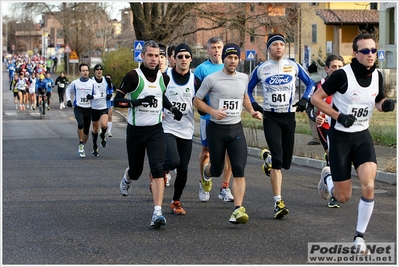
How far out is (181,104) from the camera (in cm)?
1006

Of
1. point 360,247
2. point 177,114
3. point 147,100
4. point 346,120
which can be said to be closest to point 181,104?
point 177,114

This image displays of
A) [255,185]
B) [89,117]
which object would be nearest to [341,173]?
[255,185]

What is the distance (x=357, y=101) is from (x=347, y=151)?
48 cm

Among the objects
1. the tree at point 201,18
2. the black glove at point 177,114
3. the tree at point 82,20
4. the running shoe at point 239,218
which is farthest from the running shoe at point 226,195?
the tree at point 82,20

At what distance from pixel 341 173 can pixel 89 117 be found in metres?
10.8

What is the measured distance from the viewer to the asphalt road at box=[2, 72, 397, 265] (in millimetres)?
7426

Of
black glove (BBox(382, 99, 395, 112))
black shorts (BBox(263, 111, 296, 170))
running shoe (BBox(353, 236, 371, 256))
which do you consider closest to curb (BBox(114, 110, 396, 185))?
black shorts (BBox(263, 111, 296, 170))

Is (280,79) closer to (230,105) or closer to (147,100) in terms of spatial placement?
(230,105)

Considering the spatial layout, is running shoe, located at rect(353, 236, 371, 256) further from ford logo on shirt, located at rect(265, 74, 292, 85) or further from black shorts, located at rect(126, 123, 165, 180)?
ford logo on shirt, located at rect(265, 74, 292, 85)

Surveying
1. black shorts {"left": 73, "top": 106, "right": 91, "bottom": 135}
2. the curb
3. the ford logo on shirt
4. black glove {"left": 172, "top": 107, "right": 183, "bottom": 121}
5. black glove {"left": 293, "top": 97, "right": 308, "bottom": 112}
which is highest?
the ford logo on shirt

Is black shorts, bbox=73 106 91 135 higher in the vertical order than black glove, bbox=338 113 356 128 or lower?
lower

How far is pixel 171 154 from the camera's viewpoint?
9797mm

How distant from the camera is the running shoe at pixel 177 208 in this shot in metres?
9.81

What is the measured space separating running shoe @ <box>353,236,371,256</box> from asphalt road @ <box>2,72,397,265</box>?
1.48ft
